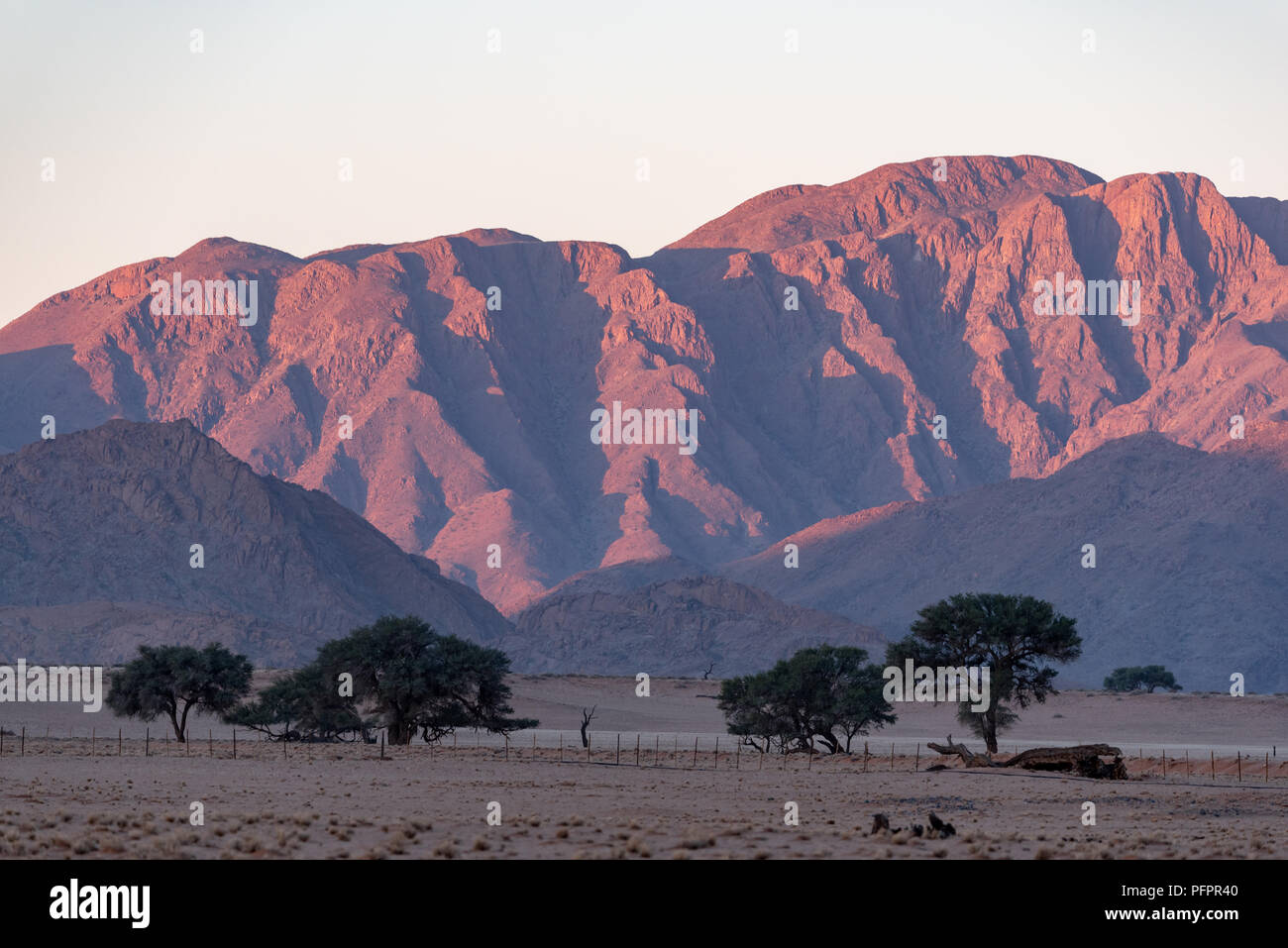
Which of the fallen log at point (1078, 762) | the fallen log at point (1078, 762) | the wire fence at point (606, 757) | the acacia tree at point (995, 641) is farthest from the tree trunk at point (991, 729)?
the fallen log at point (1078, 762)

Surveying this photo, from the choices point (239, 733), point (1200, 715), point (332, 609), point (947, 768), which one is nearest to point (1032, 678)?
point (947, 768)

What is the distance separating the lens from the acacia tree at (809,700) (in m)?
78.4

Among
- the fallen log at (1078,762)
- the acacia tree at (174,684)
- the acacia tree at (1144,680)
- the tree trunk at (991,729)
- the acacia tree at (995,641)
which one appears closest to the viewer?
the fallen log at (1078,762)

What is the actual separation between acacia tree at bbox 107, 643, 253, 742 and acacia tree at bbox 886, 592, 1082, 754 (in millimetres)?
32833

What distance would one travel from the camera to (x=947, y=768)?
55531mm

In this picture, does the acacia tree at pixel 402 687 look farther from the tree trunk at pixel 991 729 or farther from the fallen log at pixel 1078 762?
the fallen log at pixel 1078 762

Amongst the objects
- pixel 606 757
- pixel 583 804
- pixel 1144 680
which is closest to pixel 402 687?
pixel 606 757

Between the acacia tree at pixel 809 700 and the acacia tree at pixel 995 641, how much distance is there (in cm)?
866

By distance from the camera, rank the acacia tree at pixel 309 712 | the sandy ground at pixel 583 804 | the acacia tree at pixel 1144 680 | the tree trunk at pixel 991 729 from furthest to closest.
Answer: the acacia tree at pixel 1144 680 → the acacia tree at pixel 309 712 → the tree trunk at pixel 991 729 → the sandy ground at pixel 583 804

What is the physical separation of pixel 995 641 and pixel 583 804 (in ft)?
103

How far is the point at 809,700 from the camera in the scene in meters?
79.8

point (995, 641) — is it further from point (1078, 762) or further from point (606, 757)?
point (606, 757)
